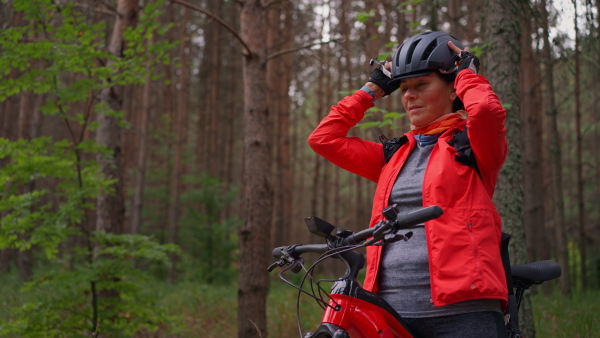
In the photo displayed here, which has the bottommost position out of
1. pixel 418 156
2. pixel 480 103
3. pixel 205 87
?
pixel 418 156

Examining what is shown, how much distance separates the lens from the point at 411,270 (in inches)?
95.4

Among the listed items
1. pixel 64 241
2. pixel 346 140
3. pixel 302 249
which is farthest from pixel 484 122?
pixel 64 241

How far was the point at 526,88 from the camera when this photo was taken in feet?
37.7

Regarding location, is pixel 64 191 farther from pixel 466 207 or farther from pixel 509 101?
pixel 466 207

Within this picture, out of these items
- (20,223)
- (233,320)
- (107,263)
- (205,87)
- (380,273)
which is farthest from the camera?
(205,87)

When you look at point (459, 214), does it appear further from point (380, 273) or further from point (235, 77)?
point (235, 77)

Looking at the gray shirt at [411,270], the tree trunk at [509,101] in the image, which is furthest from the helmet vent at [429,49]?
the tree trunk at [509,101]

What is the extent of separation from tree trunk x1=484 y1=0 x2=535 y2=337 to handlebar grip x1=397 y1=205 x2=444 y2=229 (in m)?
4.01

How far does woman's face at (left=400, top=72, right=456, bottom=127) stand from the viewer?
2.65 metres

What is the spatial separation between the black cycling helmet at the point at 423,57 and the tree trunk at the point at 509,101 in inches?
124

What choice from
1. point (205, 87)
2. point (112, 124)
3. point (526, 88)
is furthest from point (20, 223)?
point (205, 87)

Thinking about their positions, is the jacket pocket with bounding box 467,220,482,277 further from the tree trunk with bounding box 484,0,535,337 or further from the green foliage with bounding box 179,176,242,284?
the green foliage with bounding box 179,176,242,284

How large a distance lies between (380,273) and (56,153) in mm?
5400

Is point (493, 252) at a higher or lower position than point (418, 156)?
lower
